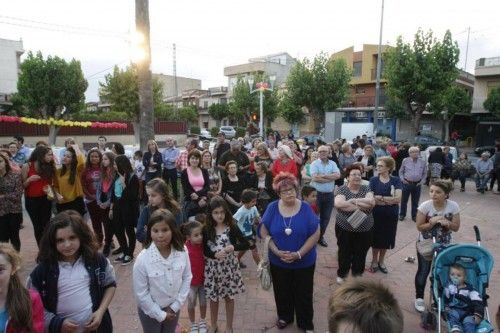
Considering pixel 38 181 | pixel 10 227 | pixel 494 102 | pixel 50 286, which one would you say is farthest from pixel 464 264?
pixel 494 102

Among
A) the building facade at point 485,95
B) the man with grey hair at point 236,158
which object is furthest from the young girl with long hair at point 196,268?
the building facade at point 485,95

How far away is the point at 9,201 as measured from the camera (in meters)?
4.62

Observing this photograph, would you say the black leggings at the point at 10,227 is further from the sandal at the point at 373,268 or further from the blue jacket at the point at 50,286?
the sandal at the point at 373,268

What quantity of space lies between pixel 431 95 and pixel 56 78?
24453 mm

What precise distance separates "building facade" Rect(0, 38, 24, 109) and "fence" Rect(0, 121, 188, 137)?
1441 cm

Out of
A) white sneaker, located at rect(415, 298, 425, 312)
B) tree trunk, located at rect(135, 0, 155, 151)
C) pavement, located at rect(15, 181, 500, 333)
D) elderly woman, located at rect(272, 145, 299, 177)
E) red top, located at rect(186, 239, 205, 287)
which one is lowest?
pavement, located at rect(15, 181, 500, 333)

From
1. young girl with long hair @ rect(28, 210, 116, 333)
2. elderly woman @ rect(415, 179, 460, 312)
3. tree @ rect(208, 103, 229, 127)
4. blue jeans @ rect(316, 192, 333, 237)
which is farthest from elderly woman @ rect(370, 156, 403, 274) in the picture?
tree @ rect(208, 103, 229, 127)

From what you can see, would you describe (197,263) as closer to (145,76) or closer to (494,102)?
(145,76)

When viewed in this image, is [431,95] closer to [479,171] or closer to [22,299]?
[479,171]

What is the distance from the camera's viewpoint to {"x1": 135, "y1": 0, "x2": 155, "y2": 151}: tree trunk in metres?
8.43

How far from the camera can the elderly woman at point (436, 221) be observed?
154 inches

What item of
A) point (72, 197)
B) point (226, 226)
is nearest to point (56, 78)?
point (72, 197)

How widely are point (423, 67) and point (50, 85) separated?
78.9ft

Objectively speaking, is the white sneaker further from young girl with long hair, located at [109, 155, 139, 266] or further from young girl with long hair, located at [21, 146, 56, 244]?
young girl with long hair, located at [21, 146, 56, 244]
